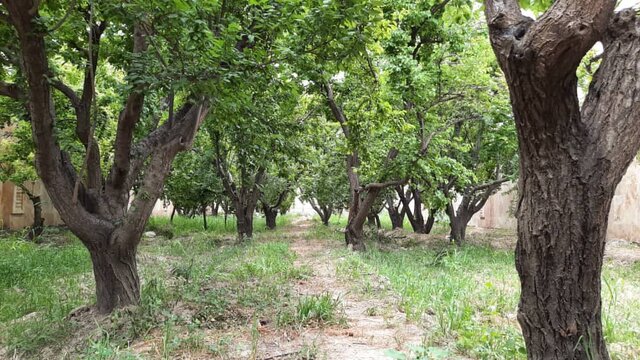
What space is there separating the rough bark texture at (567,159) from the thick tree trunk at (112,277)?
12.3 ft

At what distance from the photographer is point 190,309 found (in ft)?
14.2

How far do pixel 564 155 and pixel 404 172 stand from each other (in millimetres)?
6778

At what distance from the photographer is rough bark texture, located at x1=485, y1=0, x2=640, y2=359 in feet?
6.79

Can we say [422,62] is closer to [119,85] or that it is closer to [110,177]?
[119,85]

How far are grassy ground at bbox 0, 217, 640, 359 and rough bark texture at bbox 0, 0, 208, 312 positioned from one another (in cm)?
45

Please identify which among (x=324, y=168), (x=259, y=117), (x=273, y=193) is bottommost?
(x=273, y=193)

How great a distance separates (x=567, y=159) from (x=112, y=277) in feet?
13.5

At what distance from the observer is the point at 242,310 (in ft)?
14.3

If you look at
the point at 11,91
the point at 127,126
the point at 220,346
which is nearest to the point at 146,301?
the point at 220,346

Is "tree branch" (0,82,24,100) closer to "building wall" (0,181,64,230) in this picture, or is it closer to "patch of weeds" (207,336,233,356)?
"patch of weeds" (207,336,233,356)

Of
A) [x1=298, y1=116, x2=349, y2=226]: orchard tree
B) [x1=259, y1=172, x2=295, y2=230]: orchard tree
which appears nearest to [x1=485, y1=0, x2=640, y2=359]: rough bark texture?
[x1=298, y1=116, x2=349, y2=226]: orchard tree

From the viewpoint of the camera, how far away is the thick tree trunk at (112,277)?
4.38m

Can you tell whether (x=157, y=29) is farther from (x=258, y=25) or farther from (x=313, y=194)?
(x=313, y=194)

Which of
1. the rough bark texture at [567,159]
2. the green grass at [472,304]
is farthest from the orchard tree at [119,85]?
the green grass at [472,304]
